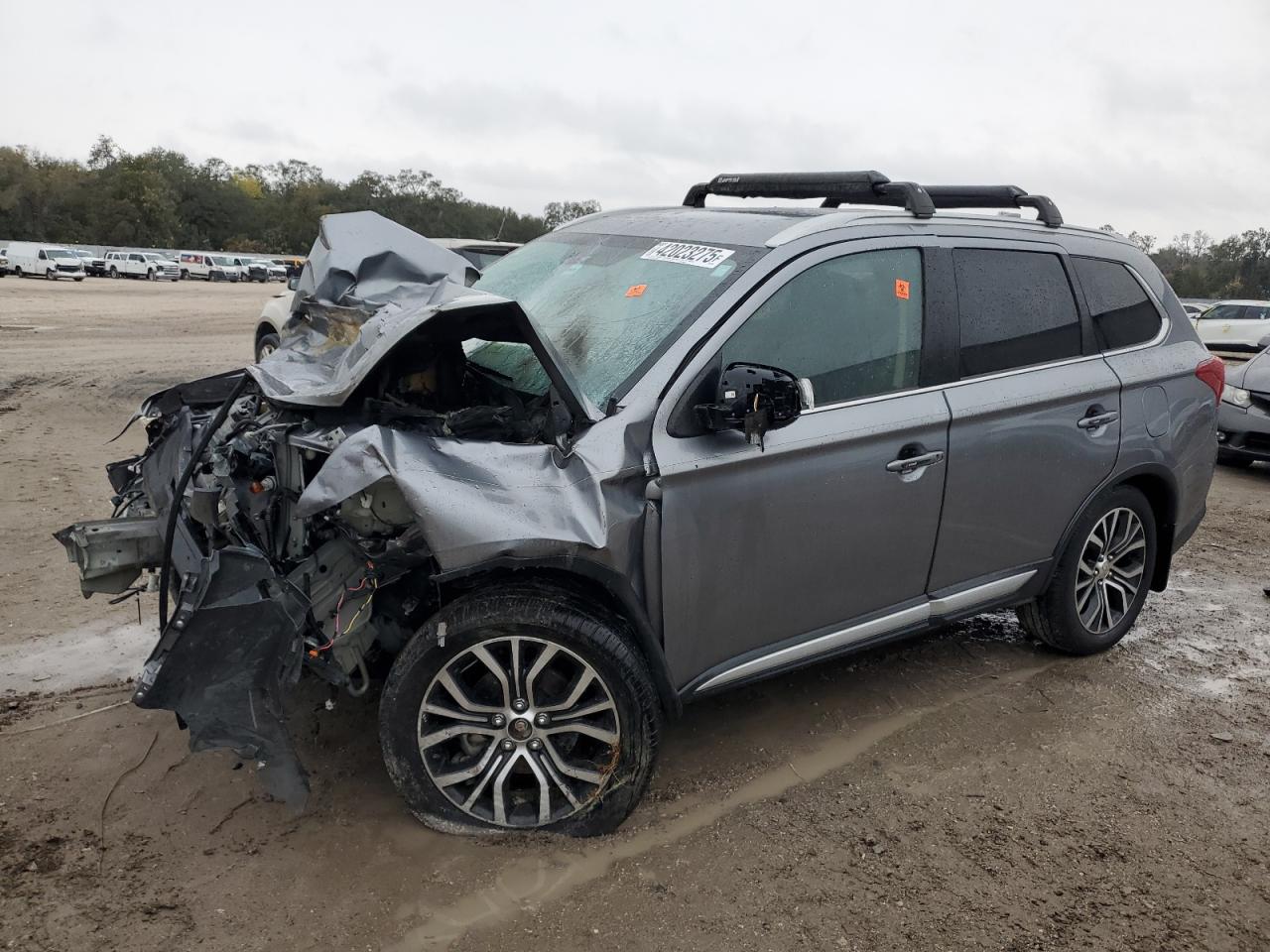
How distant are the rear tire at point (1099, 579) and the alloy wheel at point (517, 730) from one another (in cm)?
238

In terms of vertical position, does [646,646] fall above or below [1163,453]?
below

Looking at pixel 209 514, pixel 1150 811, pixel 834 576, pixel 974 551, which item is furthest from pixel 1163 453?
pixel 209 514

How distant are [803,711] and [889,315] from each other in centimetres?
163

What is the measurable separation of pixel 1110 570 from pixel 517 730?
301 cm

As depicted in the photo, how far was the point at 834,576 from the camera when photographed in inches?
140

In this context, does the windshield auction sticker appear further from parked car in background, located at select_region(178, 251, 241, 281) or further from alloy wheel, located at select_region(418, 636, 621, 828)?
parked car in background, located at select_region(178, 251, 241, 281)

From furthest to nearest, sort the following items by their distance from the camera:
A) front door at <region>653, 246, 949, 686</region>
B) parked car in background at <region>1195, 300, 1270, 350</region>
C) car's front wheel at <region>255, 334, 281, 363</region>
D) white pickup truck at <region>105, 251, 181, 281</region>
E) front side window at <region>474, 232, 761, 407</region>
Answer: white pickup truck at <region>105, 251, 181, 281</region> < parked car in background at <region>1195, 300, 1270, 350</region> < car's front wheel at <region>255, 334, 281, 363</region> < front side window at <region>474, 232, 761, 407</region> < front door at <region>653, 246, 949, 686</region>

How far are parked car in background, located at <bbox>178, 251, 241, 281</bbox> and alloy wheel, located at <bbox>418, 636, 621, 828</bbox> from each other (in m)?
53.5

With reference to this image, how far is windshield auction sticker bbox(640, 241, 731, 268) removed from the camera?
3.60m

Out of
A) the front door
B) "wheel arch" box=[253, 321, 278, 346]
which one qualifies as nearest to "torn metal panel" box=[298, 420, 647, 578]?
the front door

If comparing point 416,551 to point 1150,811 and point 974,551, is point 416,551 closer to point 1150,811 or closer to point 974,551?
point 974,551

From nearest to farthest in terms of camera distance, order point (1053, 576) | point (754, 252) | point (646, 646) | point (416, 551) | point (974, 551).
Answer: point (416, 551), point (646, 646), point (754, 252), point (974, 551), point (1053, 576)

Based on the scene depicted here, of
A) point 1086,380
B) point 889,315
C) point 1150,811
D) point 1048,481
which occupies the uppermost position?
point 889,315

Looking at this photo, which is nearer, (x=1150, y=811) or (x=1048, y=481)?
(x=1150, y=811)
